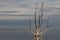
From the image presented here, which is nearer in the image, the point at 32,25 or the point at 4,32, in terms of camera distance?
the point at 32,25

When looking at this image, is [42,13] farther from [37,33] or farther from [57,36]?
[57,36]

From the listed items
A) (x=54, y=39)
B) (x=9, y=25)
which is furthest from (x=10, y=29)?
(x=54, y=39)

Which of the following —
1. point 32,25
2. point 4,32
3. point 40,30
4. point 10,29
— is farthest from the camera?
point 4,32

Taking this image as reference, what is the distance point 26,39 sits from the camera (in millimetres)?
8703

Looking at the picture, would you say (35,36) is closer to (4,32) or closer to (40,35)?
(40,35)

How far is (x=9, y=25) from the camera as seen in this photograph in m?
10.1

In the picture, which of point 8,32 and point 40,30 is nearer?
point 40,30

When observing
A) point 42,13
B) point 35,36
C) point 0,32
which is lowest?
point 0,32

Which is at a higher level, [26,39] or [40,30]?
[40,30]

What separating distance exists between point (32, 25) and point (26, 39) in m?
5.52

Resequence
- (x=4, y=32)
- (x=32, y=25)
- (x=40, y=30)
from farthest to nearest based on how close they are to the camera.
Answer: (x=4, y=32) < (x=32, y=25) < (x=40, y=30)

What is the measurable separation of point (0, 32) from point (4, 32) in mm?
212

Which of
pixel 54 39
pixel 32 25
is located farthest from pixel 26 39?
pixel 32 25

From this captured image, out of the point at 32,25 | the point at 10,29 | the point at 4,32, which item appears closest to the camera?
the point at 32,25
